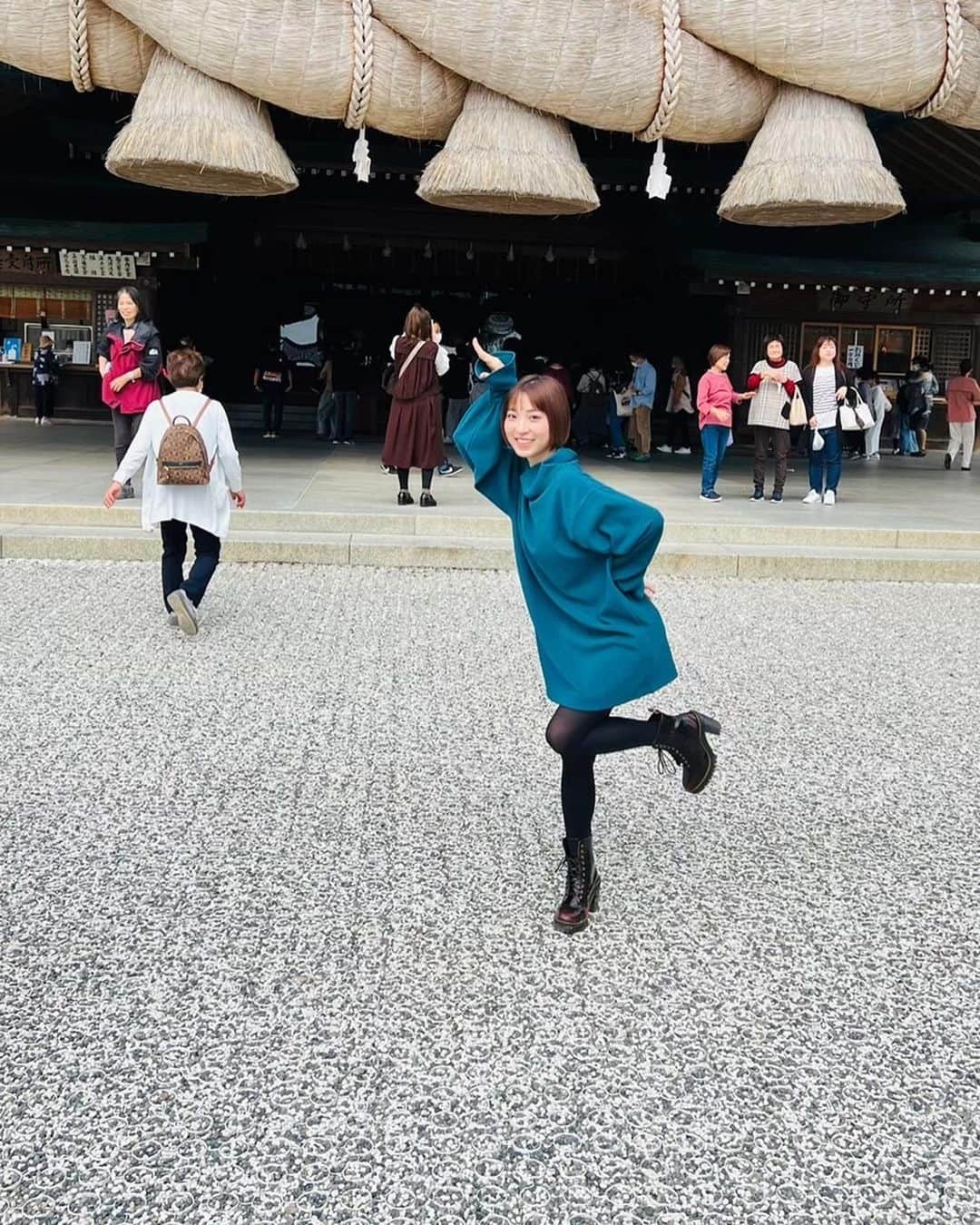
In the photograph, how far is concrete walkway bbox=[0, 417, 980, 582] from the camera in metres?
8.27

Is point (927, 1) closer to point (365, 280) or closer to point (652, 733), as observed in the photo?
point (652, 733)

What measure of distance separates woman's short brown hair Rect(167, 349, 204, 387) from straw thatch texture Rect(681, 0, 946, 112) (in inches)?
221

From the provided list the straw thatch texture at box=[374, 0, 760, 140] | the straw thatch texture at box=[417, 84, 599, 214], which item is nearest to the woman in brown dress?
the straw thatch texture at box=[417, 84, 599, 214]

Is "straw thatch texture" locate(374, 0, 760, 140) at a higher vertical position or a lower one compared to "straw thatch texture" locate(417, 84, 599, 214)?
higher

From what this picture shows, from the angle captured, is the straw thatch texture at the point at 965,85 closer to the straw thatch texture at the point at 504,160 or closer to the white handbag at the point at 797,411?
the white handbag at the point at 797,411

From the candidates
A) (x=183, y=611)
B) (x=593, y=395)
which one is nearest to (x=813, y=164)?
(x=183, y=611)

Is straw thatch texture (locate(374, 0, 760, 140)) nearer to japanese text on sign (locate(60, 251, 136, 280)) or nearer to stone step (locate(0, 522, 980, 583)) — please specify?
stone step (locate(0, 522, 980, 583))

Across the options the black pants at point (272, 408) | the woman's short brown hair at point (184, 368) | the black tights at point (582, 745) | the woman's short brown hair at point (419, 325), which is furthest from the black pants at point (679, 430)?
the black tights at point (582, 745)

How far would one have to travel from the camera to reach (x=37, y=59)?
31.6 feet

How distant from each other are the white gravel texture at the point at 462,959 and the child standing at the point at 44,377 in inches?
487

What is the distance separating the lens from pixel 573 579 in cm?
290

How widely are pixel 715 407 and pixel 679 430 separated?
6943mm

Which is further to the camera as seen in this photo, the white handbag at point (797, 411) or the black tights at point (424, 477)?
the white handbag at point (797, 411)

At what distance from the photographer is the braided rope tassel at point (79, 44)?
9367 mm
